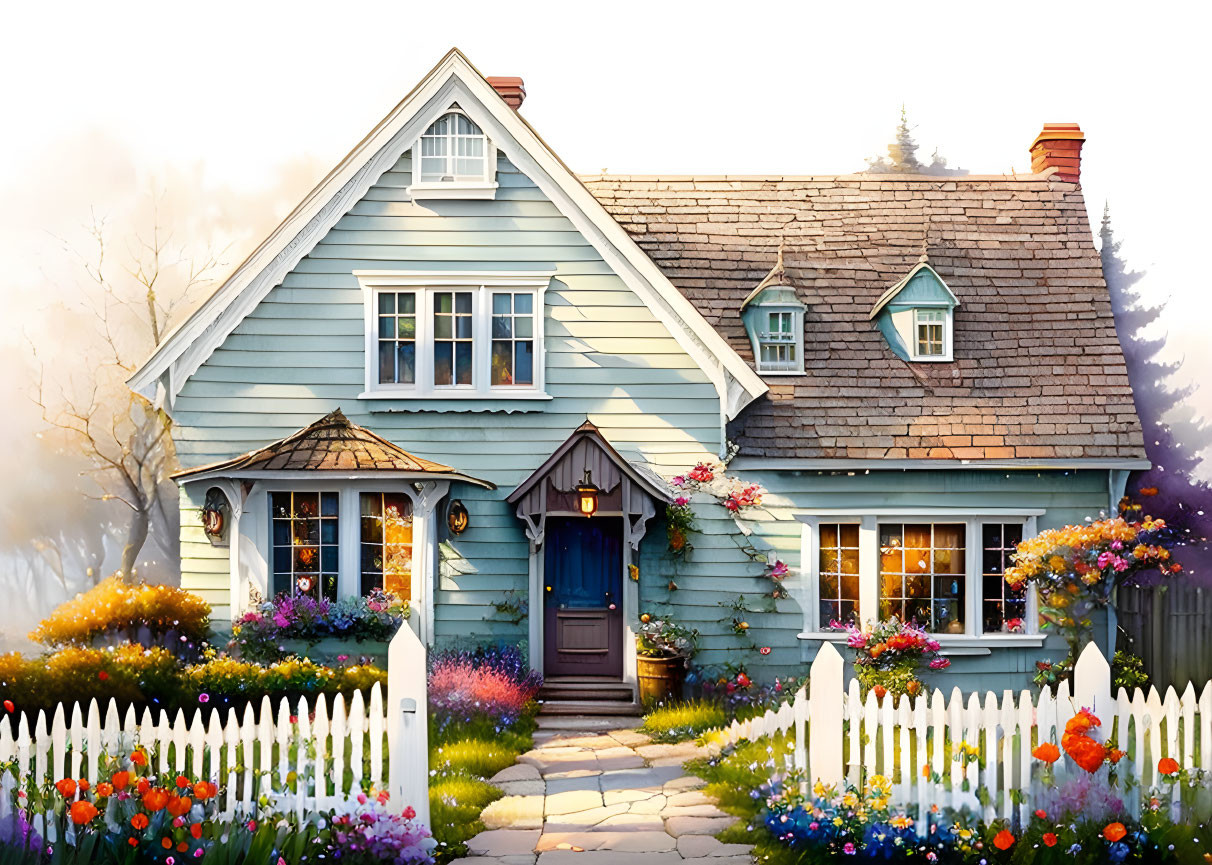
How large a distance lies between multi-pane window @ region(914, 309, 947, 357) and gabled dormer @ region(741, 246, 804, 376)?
1627mm

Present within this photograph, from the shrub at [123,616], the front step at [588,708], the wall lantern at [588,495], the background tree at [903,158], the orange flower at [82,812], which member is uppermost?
the background tree at [903,158]

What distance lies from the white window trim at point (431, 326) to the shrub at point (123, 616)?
11.0 feet

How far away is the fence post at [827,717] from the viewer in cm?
750

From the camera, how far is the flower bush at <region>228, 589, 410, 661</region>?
1307 cm

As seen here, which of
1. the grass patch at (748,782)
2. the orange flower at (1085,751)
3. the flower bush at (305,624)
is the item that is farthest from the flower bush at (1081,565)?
the flower bush at (305,624)

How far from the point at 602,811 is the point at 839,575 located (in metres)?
6.41

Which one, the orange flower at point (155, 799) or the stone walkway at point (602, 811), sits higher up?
the orange flower at point (155, 799)

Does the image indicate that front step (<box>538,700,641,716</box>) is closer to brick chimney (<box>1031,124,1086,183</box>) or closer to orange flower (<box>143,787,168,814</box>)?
orange flower (<box>143,787,168,814</box>)

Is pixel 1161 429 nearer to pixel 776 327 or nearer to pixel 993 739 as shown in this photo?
pixel 776 327

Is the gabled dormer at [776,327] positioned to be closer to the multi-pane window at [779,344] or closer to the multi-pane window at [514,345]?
the multi-pane window at [779,344]

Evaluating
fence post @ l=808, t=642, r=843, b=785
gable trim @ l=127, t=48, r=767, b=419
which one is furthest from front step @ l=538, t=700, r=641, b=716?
fence post @ l=808, t=642, r=843, b=785

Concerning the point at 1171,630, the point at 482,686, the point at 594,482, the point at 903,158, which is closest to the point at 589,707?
the point at 482,686

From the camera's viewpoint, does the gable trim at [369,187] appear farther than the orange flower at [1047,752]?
Yes

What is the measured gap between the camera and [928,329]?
49.5 ft
